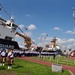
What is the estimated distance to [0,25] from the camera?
50.8m

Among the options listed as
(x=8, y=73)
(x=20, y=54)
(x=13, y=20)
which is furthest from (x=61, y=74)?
(x=13, y=20)

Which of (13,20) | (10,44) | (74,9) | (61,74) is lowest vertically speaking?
(61,74)

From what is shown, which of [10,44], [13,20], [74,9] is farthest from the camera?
[74,9]

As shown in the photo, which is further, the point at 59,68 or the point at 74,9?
the point at 74,9

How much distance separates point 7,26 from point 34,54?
11878 millimetres

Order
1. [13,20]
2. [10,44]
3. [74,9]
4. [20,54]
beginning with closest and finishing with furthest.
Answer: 1. [20,54]
2. [10,44]
3. [13,20]
4. [74,9]

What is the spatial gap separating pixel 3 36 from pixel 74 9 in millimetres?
29150

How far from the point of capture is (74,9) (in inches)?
2633

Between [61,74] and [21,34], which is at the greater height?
[21,34]

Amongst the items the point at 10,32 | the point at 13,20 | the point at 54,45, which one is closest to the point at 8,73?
the point at 10,32

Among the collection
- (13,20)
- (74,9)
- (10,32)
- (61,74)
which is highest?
(74,9)

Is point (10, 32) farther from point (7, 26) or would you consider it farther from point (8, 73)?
point (8, 73)

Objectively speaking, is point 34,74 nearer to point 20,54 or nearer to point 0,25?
point 20,54

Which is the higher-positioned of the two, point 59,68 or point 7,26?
point 7,26
